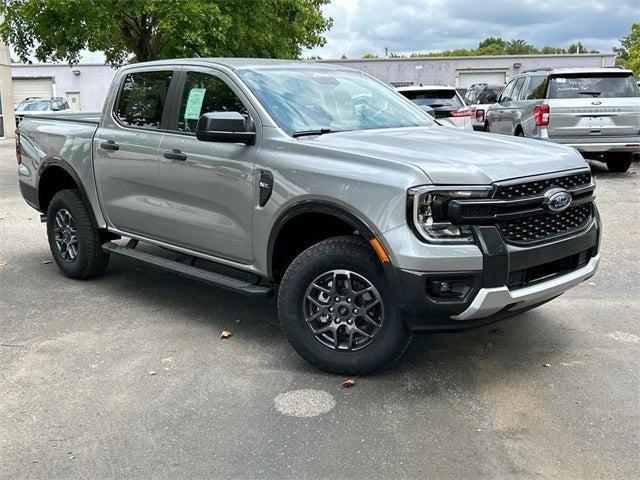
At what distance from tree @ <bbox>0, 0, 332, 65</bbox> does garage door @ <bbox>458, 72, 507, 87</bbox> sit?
26.1 metres

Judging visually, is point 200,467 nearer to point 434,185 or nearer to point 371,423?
point 371,423

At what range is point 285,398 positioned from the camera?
12.5ft

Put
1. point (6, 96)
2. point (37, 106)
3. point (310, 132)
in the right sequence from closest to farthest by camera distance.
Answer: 1. point (310, 132)
2. point (37, 106)
3. point (6, 96)

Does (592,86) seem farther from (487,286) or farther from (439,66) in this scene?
(439,66)

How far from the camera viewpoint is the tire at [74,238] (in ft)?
19.4

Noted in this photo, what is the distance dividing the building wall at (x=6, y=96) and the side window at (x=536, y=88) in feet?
69.4

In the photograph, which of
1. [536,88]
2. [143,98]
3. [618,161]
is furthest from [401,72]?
[143,98]

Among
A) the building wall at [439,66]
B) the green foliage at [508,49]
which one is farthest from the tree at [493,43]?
the building wall at [439,66]

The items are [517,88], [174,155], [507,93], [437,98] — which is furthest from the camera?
[437,98]

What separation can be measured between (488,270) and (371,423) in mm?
1003

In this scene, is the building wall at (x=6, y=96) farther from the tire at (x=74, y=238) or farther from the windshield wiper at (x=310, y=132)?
the windshield wiper at (x=310, y=132)

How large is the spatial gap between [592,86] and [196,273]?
883cm

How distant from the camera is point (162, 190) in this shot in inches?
199

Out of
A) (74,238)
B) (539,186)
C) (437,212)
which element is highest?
(539,186)
